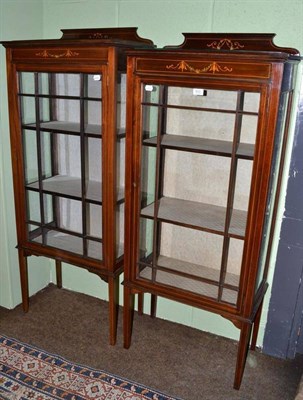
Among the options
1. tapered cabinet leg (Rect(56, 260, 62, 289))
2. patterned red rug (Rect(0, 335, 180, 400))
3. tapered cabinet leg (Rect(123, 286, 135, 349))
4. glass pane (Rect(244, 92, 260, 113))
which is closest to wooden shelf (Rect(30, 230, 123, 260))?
tapered cabinet leg (Rect(123, 286, 135, 349))

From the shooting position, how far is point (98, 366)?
227 centimetres

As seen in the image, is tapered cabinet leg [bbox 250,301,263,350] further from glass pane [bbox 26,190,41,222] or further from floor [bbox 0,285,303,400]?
glass pane [bbox 26,190,41,222]

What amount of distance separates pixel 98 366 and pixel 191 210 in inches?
40.3

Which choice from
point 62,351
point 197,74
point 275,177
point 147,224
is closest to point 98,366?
point 62,351

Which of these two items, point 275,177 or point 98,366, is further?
point 98,366

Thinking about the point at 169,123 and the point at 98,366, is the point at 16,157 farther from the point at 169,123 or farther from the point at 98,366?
the point at 98,366

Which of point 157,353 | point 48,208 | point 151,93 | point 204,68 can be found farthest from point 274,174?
point 48,208

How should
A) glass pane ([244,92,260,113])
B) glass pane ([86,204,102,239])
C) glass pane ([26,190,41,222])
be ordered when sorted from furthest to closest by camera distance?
glass pane ([26,190,41,222]), glass pane ([86,204,102,239]), glass pane ([244,92,260,113])

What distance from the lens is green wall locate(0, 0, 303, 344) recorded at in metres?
1.98

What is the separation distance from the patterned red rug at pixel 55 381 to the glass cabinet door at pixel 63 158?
0.63m

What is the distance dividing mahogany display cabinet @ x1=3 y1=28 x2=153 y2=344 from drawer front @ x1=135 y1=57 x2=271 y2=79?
204 mm

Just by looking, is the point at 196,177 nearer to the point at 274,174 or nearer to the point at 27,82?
the point at 274,174

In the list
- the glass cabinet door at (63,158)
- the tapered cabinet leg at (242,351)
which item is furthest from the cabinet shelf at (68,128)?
the tapered cabinet leg at (242,351)

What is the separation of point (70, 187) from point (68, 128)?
36 cm
